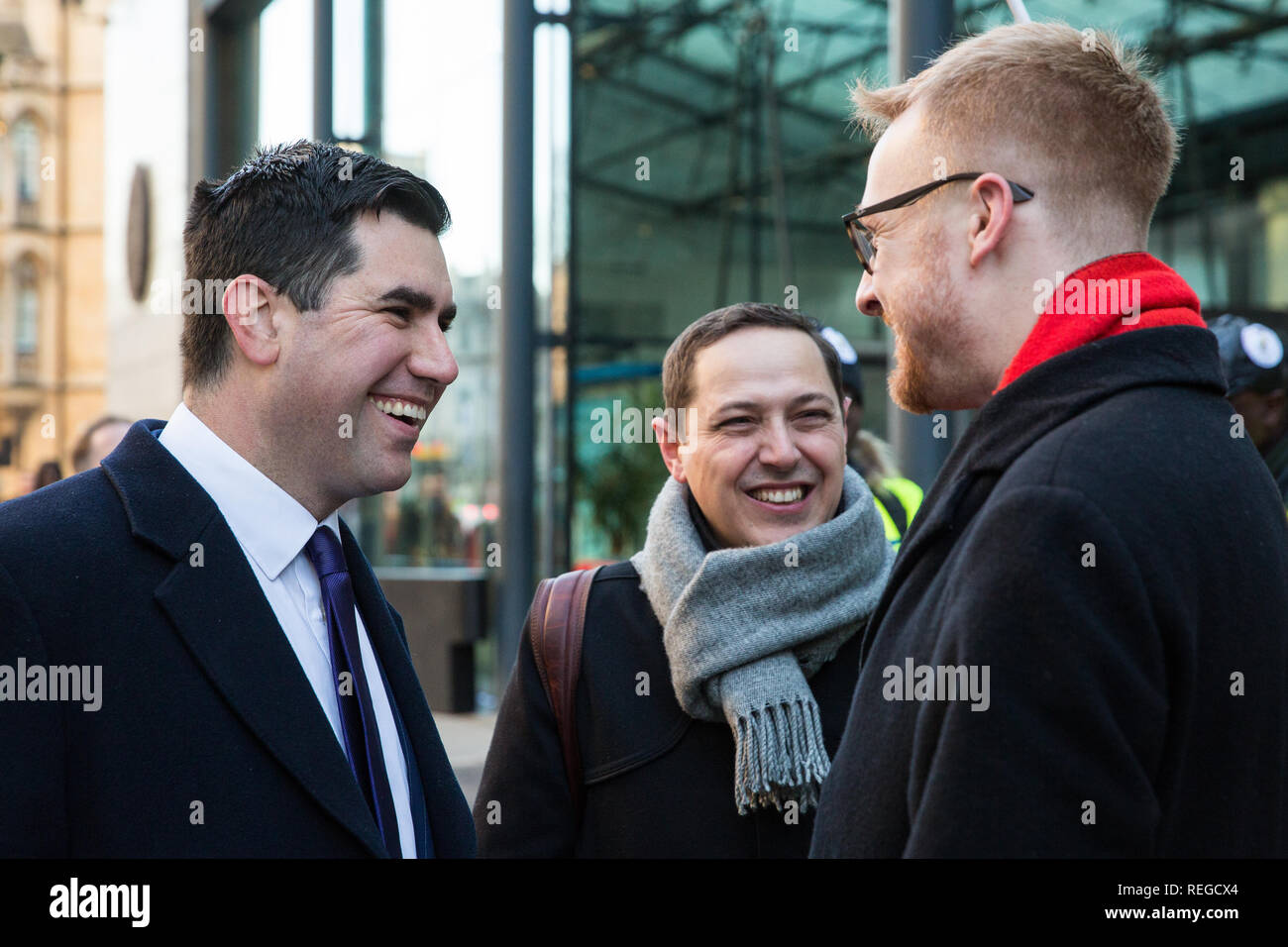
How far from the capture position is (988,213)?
1.66m

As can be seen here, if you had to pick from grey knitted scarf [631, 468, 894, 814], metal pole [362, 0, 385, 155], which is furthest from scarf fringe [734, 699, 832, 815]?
metal pole [362, 0, 385, 155]

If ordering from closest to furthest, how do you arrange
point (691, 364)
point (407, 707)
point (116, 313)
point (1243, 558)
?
point (1243, 558), point (407, 707), point (691, 364), point (116, 313)

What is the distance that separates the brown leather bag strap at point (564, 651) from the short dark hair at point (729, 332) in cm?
43

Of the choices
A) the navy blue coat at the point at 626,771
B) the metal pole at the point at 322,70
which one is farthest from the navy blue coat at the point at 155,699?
the metal pole at the point at 322,70

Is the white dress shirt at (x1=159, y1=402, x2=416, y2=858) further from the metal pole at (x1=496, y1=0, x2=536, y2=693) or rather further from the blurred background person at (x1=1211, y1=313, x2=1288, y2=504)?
the metal pole at (x1=496, y1=0, x2=536, y2=693)

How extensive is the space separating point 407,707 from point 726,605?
2.01 ft

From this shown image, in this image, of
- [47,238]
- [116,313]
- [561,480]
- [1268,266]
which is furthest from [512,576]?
[47,238]

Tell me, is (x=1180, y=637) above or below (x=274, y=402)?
below

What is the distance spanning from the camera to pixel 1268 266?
11.2 meters

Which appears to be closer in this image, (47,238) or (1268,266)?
(1268,266)

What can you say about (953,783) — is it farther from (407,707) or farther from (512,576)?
(512,576)

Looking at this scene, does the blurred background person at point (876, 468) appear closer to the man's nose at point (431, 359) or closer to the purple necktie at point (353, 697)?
the man's nose at point (431, 359)

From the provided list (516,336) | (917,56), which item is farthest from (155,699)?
(516,336)

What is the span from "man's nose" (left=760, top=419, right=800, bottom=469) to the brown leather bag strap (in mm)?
418
